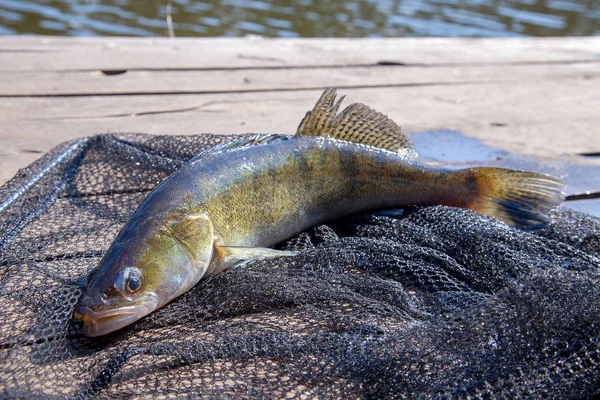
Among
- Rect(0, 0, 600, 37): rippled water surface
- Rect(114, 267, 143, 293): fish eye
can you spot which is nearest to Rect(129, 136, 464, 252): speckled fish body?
Rect(114, 267, 143, 293): fish eye

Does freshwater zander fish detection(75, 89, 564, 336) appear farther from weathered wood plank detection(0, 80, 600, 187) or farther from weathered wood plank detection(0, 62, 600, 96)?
weathered wood plank detection(0, 62, 600, 96)

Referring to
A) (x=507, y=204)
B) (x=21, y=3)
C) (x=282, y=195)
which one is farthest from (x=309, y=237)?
(x=21, y=3)

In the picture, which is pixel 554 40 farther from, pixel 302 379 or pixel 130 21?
pixel 130 21

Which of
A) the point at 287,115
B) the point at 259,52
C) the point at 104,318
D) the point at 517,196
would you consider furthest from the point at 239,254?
the point at 259,52

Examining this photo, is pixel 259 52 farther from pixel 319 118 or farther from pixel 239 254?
pixel 239 254

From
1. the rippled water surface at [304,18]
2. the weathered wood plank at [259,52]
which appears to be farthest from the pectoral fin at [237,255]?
the rippled water surface at [304,18]

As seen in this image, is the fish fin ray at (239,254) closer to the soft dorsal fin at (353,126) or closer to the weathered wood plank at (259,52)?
the soft dorsal fin at (353,126)
